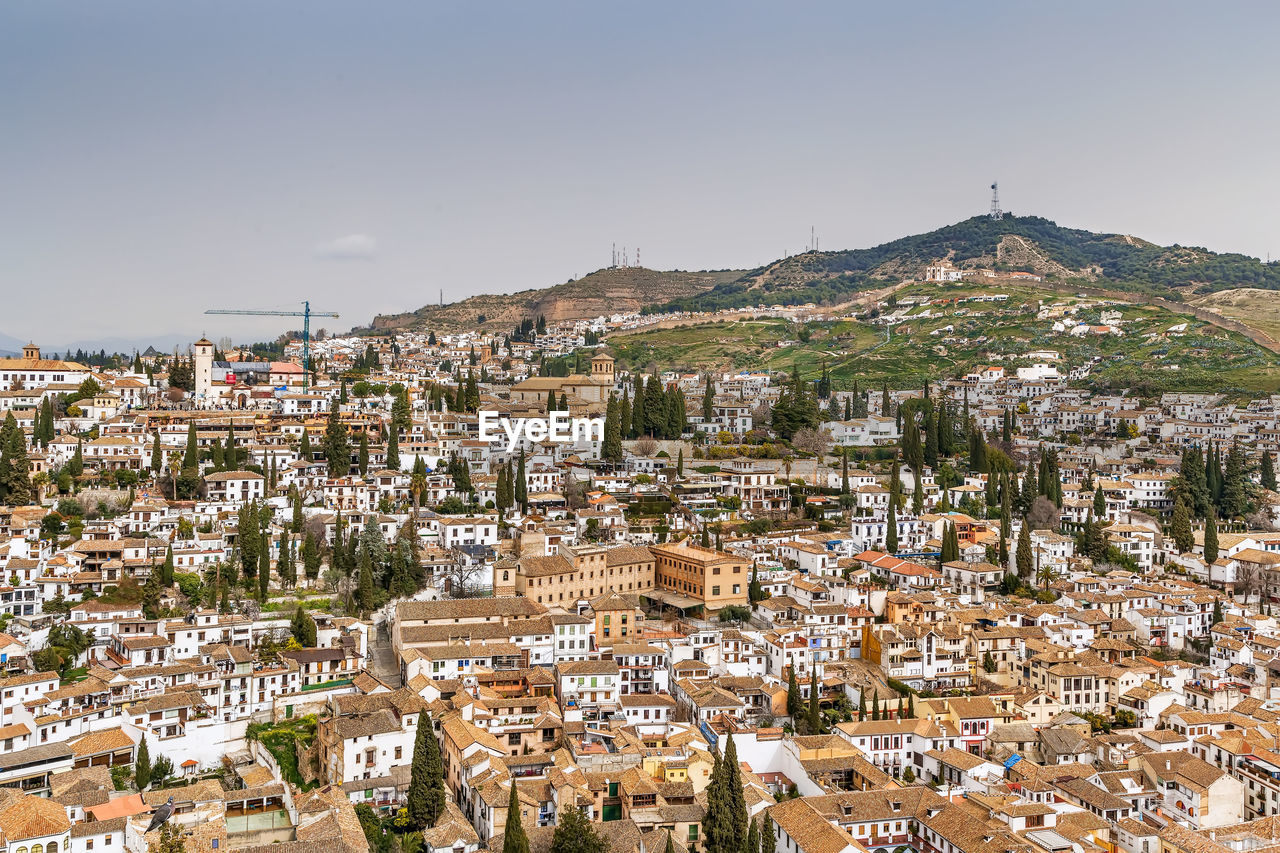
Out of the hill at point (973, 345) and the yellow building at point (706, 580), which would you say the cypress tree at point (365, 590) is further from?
the hill at point (973, 345)

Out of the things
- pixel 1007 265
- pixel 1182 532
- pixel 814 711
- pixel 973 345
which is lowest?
pixel 814 711

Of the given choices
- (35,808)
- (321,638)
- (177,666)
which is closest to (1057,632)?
(321,638)

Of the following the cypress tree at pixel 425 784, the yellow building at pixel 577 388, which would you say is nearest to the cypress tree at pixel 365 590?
the cypress tree at pixel 425 784

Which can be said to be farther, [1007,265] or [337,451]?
[1007,265]

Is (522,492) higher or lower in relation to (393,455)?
lower

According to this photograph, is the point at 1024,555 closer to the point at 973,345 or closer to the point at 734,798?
the point at 734,798

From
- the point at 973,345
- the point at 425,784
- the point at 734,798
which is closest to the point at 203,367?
the point at 425,784

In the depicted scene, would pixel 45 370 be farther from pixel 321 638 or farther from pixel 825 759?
pixel 825 759
